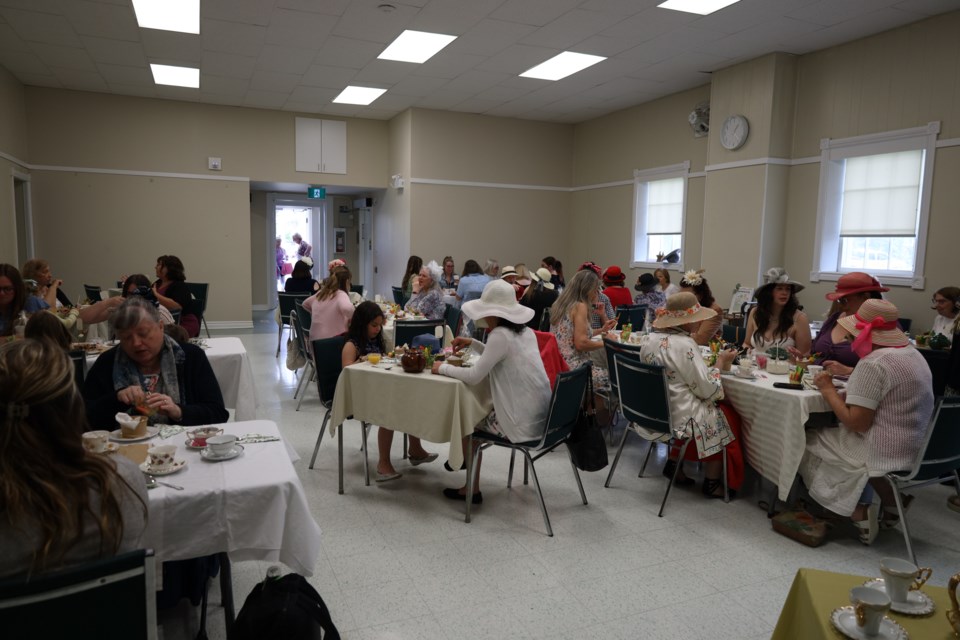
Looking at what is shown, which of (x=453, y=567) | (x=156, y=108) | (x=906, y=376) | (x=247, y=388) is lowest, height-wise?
(x=453, y=567)

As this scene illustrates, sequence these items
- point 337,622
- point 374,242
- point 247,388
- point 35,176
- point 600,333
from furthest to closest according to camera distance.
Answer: point 374,242 → point 35,176 → point 600,333 → point 247,388 → point 337,622

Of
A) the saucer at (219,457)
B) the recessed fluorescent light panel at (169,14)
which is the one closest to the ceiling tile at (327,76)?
the recessed fluorescent light panel at (169,14)

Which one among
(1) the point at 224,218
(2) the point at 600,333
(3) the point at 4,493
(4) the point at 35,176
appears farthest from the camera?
(1) the point at 224,218

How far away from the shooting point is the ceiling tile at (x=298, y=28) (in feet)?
20.7

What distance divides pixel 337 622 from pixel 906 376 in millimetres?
2773

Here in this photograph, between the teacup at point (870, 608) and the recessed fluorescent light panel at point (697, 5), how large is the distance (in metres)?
5.67

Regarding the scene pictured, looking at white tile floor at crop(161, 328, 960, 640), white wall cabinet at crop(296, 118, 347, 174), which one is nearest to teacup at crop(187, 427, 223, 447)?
white tile floor at crop(161, 328, 960, 640)

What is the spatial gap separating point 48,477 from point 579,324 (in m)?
3.89

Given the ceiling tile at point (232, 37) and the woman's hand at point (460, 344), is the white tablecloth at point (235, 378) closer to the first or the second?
the woman's hand at point (460, 344)

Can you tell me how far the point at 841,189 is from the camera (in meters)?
7.13

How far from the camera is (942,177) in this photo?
6.05m

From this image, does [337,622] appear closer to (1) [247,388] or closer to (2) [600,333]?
(1) [247,388]

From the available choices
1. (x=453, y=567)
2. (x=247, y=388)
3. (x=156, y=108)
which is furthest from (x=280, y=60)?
(x=453, y=567)

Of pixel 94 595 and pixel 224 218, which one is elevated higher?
pixel 224 218
